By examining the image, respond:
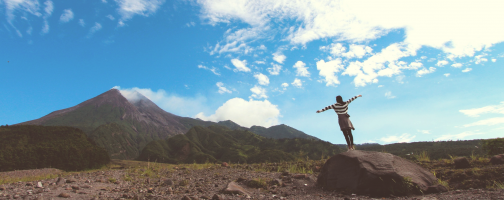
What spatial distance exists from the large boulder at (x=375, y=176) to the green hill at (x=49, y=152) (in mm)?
15611

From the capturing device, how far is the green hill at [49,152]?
14.7 m

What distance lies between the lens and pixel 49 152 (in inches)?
603

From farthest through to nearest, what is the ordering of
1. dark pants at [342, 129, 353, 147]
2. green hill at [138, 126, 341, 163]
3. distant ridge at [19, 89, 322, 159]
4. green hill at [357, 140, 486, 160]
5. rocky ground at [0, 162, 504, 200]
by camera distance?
1. distant ridge at [19, 89, 322, 159]
2. green hill at [138, 126, 341, 163]
3. green hill at [357, 140, 486, 160]
4. dark pants at [342, 129, 353, 147]
5. rocky ground at [0, 162, 504, 200]

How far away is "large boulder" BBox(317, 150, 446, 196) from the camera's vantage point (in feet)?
18.2

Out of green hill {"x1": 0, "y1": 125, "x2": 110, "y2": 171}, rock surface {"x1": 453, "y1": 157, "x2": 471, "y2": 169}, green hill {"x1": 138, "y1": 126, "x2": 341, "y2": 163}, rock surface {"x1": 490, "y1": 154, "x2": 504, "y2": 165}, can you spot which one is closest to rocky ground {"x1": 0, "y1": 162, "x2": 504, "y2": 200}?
rock surface {"x1": 453, "y1": 157, "x2": 471, "y2": 169}

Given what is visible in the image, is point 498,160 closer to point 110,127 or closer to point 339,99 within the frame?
point 339,99

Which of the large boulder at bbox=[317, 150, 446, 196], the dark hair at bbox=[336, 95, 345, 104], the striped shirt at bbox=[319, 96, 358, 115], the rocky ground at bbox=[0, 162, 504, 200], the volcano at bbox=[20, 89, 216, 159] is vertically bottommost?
the rocky ground at bbox=[0, 162, 504, 200]

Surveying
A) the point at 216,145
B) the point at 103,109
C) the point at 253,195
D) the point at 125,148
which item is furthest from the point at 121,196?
the point at 103,109

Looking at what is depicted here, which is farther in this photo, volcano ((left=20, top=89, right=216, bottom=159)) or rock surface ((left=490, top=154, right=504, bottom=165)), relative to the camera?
volcano ((left=20, top=89, right=216, bottom=159))

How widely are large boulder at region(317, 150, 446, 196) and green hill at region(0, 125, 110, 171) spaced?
1561 cm

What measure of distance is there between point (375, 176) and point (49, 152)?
1801 centimetres

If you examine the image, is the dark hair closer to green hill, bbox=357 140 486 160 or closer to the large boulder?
the large boulder

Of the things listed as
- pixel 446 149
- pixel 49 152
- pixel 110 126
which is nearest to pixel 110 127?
pixel 110 126

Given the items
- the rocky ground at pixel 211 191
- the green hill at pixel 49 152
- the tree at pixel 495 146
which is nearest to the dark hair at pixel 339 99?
the rocky ground at pixel 211 191
